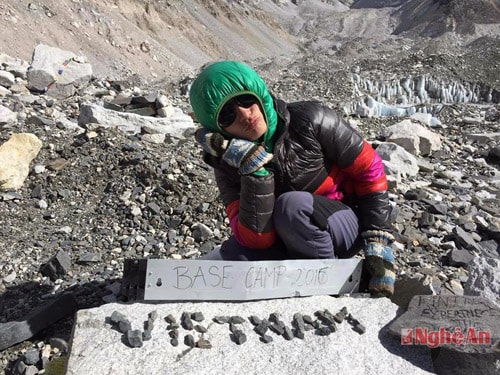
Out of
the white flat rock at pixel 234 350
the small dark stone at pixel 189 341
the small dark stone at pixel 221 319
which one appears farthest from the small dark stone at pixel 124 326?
the small dark stone at pixel 221 319

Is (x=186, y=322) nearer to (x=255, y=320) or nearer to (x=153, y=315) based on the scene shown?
(x=153, y=315)

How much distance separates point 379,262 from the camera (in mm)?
2287

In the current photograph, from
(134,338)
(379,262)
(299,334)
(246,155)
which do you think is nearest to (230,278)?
(299,334)

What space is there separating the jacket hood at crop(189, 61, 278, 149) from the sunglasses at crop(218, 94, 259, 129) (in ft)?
0.08

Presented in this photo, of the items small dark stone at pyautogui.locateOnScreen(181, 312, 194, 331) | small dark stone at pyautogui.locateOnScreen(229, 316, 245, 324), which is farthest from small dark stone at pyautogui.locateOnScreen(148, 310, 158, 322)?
small dark stone at pyautogui.locateOnScreen(229, 316, 245, 324)

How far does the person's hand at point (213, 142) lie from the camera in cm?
211

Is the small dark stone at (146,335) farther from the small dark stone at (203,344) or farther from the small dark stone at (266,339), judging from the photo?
the small dark stone at (266,339)

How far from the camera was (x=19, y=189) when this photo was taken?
4156 millimetres

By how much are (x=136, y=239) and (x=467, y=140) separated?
6.06 metres

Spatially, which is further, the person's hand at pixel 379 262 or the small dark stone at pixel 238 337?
the person's hand at pixel 379 262

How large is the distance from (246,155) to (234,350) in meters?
0.88

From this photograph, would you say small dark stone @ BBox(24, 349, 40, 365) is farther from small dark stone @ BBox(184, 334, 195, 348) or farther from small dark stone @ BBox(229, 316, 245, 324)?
small dark stone @ BBox(229, 316, 245, 324)

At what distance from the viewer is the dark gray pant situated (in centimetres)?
225

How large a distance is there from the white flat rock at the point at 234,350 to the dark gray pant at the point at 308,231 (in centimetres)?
31
